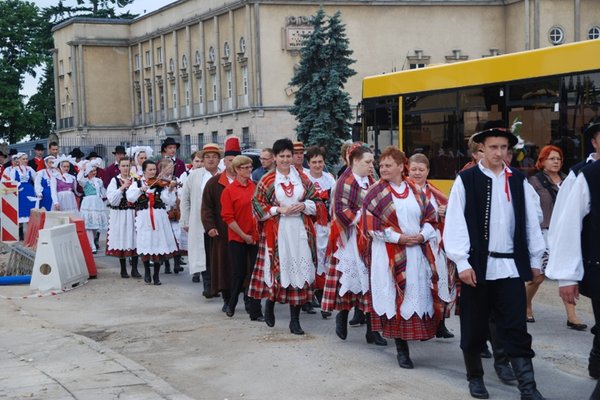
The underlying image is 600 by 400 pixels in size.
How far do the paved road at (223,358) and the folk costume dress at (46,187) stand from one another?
8910 mm

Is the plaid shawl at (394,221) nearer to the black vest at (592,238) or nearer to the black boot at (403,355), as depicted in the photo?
the black boot at (403,355)

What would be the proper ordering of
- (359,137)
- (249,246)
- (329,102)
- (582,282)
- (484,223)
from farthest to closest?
1. (329,102)
2. (359,137)
3. (249,246)
4. (484,223)
5. (582,282)

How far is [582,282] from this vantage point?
6.91 meters

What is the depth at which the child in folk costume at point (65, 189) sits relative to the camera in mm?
21703

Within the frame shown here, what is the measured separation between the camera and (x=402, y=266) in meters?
8.92

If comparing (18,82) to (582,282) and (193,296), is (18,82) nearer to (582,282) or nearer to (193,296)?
(193,296)

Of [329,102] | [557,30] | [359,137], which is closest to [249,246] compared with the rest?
[359,137]

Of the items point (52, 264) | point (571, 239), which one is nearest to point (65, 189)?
point (52, 264)

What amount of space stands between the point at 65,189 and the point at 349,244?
42.2 ft

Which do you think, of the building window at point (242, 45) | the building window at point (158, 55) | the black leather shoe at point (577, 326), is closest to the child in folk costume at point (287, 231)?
the black leather shoe at point (577, 326)

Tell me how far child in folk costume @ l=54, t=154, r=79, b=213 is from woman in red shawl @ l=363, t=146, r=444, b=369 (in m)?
13.7

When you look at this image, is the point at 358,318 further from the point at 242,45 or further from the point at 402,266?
the point at 242,45

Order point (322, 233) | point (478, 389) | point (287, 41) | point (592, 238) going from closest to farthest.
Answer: point (592, 238), point (478, 389), point (322, 233), point (287, 41)

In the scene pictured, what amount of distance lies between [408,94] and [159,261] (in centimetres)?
714
